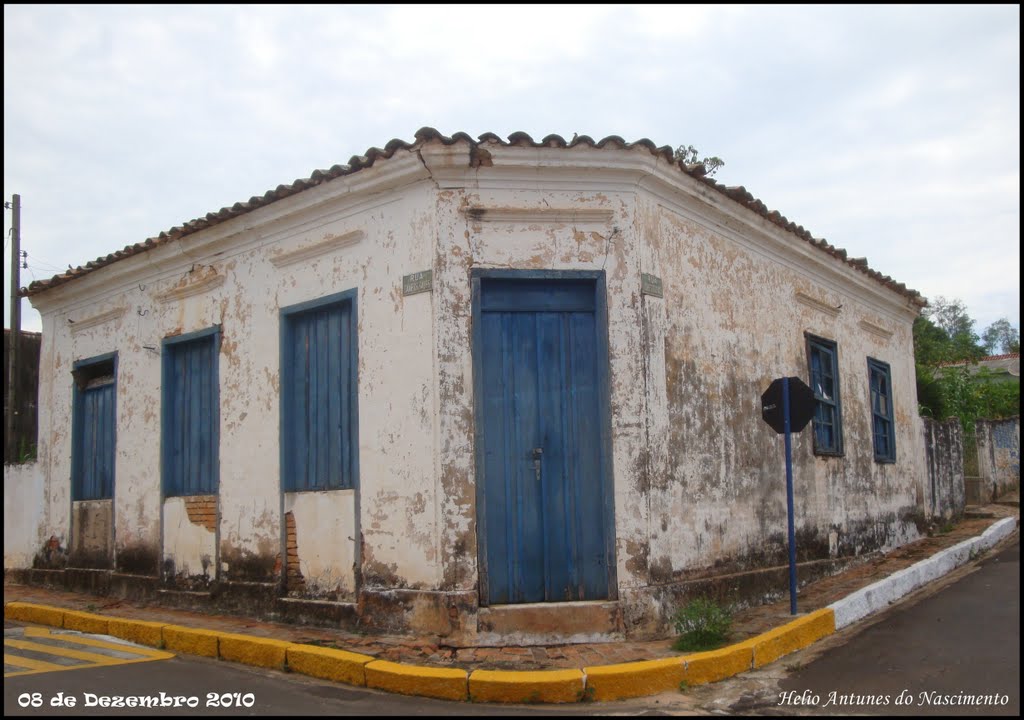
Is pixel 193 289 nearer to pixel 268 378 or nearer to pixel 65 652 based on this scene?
pixel 268 378

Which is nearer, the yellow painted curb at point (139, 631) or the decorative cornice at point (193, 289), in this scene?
the yellow painted curb at point (139, 631)

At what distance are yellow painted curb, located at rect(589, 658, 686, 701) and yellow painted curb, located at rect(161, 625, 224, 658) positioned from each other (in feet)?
9.00

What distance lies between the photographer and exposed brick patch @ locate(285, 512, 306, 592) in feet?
26.8

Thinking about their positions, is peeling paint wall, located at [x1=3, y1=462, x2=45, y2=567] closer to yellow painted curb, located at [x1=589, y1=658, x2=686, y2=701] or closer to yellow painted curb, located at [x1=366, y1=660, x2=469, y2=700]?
yellow painted curb, located at [x1=366, y1=660, x2=469, y2=700]

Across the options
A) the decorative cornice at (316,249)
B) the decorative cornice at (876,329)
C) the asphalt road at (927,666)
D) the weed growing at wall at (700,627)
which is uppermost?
the decorative cornice at (316,249)

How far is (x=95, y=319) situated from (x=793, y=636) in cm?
917

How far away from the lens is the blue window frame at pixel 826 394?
10698mm

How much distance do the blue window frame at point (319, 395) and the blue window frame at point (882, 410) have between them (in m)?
7.85

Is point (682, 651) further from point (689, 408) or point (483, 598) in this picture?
point (689, 408)

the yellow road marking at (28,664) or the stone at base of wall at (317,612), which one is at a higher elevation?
the stone at base of wall at (317,612)

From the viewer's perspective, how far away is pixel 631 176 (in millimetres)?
7633

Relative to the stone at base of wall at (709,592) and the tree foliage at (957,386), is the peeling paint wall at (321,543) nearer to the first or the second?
the stone at base of wall at (709,592)

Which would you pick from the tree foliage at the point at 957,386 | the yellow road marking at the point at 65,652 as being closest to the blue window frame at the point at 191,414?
the yellow road marking at the point at 65,652

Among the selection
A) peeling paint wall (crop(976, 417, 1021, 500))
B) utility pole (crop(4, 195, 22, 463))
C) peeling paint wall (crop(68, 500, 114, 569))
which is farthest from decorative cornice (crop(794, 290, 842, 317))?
utility pole (crop(4, 195, 22, 463))
